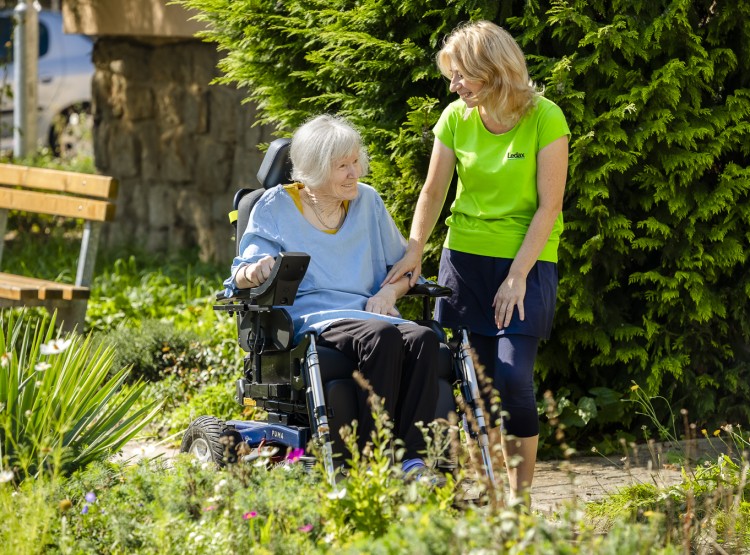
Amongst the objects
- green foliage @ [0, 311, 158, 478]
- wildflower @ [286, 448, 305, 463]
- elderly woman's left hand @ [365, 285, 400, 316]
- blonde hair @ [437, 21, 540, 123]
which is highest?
blonde hair @ [437, 21, 540, 123]

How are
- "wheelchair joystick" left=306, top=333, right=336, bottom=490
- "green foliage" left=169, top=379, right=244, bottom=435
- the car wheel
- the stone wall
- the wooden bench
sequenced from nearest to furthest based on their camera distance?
1. "wheelchair joystick" left=306, top=333, right=336, bottom=490
2. "green foliage" left=169, top=379, right=244, bottom=435
3. the wooden bench
4. the stone wall
5. the car wheel

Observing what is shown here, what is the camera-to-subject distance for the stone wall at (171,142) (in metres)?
8.30

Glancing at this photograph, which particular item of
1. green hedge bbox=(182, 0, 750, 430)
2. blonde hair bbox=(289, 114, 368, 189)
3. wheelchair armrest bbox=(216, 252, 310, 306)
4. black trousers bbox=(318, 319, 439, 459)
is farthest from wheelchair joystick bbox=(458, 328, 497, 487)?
green hedge bbox=(182, 0, 750, 430)

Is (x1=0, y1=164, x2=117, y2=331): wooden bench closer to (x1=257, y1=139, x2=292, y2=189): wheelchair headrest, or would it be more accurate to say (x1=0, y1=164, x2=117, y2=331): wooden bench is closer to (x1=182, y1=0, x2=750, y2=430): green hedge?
(x1=182, y1=0, x2=750, y2=430): green hedge

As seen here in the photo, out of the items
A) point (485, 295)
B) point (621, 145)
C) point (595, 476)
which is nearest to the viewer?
point (485, 295)

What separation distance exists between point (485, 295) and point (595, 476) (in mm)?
1041

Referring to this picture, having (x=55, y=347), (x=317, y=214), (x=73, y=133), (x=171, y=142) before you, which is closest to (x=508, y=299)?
(x=317, y=214)

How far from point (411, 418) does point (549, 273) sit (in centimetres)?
73

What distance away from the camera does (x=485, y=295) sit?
12.8 ft

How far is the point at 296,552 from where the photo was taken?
2701 mm

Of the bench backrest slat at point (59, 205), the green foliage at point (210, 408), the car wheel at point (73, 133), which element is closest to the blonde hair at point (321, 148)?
the green foliage at point (210, 408)

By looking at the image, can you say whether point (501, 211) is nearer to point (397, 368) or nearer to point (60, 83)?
point (397, 368)

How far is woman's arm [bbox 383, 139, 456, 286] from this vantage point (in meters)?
3.94

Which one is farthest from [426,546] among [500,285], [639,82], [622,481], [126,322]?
[126,322]
